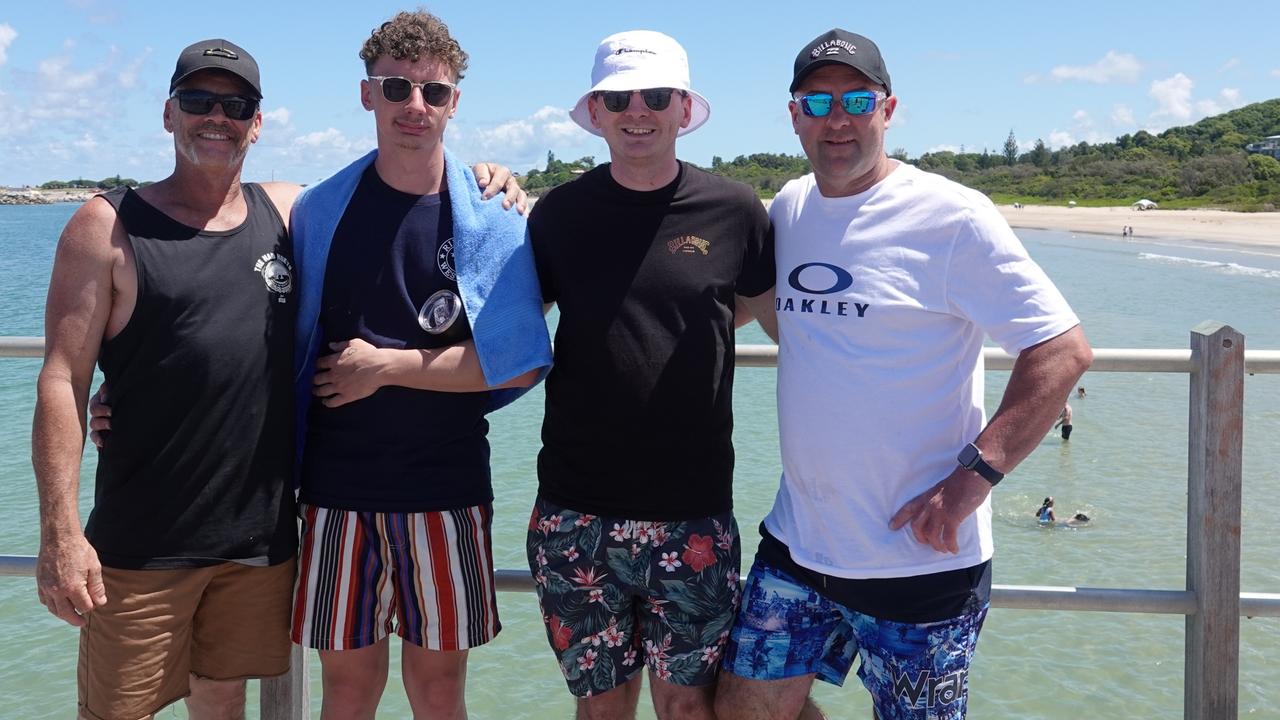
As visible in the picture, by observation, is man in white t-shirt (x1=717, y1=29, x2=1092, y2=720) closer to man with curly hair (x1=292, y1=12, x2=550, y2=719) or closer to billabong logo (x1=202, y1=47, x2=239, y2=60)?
man with curly hair (x1=292, y1=12, x2=550, y2=719)

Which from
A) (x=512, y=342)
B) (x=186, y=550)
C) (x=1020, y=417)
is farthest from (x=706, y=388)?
(x=186, y=550)

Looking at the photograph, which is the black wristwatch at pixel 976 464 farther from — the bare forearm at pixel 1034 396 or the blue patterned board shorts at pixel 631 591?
the blue patterned board shorts at pixel 631 591

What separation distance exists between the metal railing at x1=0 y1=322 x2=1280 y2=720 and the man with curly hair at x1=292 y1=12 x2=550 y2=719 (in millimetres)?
317

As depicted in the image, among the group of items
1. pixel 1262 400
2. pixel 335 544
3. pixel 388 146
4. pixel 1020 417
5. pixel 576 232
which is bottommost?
pixel 1262 400

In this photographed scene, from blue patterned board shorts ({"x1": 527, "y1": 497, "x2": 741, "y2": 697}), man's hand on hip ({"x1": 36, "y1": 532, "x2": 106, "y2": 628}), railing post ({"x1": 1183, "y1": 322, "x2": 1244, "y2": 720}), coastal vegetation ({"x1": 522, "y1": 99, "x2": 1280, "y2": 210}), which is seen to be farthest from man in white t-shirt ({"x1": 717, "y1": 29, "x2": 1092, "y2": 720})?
coastal vegetation ({"x1": 522, "y1": 99, "x2": 1280, "y2": 210})

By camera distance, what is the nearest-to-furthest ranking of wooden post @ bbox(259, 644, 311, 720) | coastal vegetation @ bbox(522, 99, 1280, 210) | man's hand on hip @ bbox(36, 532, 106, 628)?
man's hand on hip @ bbox(36, 532, 106, 628), wooden post @ bbox(259, 644, 311, 720), coastal vegetation @ bbox(522, 99, 1280, 210)

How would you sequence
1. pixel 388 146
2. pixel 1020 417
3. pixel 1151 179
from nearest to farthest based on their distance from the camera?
pixel 1020 417, pixel 388 146, pixel 1151 179

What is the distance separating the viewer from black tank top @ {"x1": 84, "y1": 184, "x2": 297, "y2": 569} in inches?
103

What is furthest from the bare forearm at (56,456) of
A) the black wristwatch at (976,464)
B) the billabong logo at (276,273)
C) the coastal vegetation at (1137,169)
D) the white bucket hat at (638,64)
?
the coastal vegetation at (1137,169)

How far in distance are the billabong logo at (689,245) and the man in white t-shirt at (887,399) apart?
22 centimetres

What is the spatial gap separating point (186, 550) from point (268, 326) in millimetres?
633

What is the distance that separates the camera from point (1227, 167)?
69250 millimetres

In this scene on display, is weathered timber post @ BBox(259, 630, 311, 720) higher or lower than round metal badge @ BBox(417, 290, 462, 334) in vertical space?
lower

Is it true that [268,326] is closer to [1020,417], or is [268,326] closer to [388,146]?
[388,146]
